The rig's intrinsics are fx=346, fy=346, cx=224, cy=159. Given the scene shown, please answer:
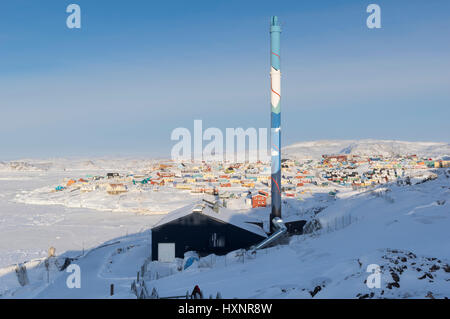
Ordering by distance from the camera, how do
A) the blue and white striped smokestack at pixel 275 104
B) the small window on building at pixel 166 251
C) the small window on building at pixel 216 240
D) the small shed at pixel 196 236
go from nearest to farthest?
the small window on building at pixel 166 251
the small shed at pixel 196 236
the small window on building at pixel 216 240
the blue and white striped smokestack at pixel 275 104

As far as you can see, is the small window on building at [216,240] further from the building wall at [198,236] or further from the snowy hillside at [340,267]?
the snowy hillside at [340,267]

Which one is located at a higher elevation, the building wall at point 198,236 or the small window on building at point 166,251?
the building wall at point 198,236

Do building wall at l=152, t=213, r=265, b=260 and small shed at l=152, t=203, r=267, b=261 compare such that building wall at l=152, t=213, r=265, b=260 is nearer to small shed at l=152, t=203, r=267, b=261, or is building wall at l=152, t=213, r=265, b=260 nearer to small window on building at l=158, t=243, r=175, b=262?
small shed at l=152, t=203, r=267, b=261

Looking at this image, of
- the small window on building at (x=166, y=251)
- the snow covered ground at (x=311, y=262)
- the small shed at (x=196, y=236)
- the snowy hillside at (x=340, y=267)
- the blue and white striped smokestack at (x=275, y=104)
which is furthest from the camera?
the blue and white striped smokestack at (x=275, y=104)

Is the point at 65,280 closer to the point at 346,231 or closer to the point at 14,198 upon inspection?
the point at 346,231

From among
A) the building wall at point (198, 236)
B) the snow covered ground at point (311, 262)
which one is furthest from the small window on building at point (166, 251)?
the snow covered ground at point (311, 262)

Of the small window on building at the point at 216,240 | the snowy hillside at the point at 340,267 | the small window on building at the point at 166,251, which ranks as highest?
the snowy hillside at the point at 340,267
